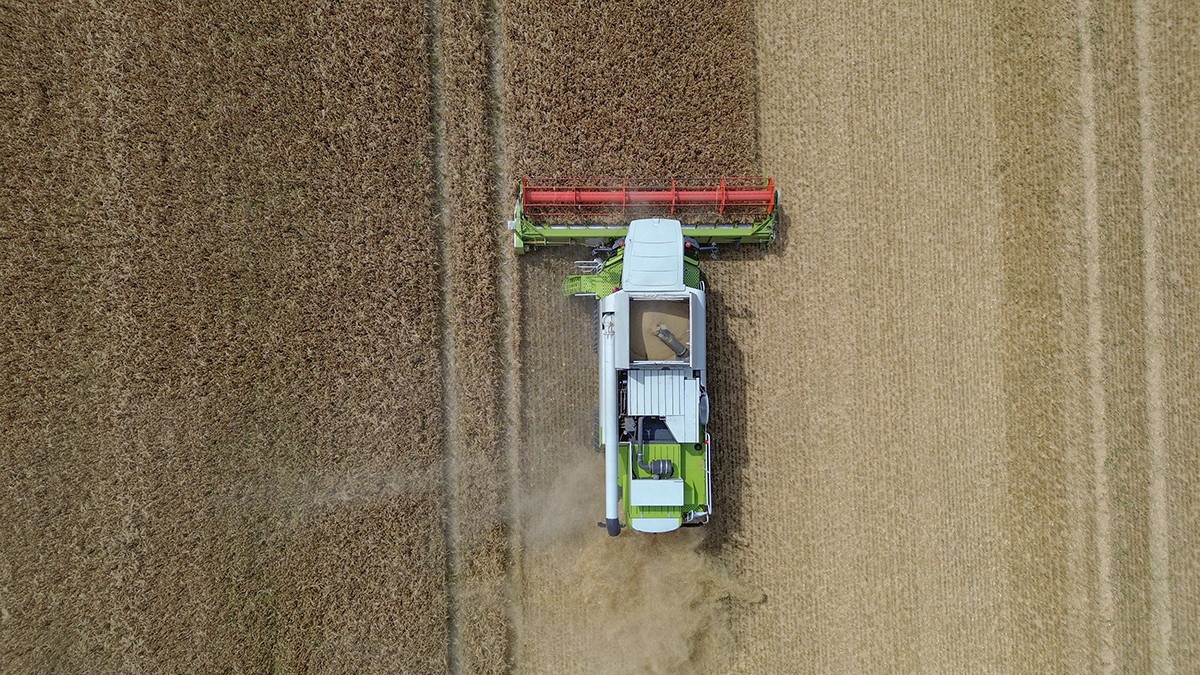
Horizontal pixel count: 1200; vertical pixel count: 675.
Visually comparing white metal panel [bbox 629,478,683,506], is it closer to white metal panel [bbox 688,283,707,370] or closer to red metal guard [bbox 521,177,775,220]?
white metal panel [bbox 688,283,707,370]

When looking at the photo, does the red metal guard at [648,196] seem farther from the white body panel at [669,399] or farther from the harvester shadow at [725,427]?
the white body panel at [669,399]

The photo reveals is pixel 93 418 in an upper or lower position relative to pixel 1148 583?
upper

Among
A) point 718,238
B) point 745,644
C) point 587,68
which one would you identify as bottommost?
point 745,644

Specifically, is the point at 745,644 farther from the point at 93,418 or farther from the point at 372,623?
the point at 93,418

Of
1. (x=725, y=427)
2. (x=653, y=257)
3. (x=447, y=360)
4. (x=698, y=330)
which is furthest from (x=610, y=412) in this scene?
(x=447, y=360)

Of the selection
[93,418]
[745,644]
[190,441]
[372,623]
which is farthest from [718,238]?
[93,418]

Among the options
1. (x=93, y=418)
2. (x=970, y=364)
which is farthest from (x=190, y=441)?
(x=970, y=364)

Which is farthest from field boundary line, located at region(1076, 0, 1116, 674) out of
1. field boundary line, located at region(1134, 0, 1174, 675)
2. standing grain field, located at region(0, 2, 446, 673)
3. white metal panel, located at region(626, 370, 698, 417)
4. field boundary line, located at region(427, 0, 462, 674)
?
standing grain field, located at region(0, 2, 446, 673)
